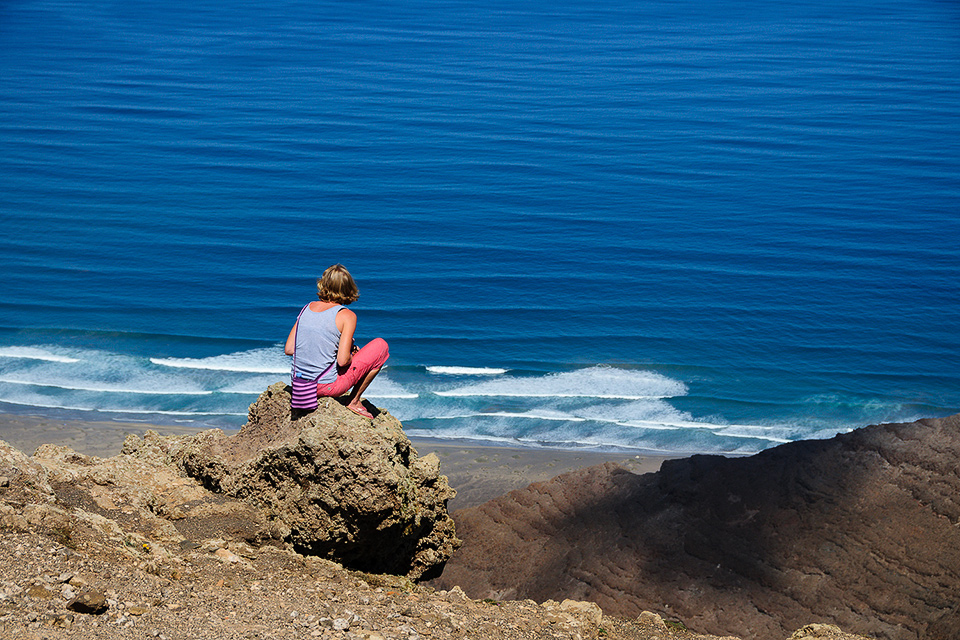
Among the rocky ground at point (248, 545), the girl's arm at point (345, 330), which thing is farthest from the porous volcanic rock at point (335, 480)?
the girl's arm at point (345, 330)

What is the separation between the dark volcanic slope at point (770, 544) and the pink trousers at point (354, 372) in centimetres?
201

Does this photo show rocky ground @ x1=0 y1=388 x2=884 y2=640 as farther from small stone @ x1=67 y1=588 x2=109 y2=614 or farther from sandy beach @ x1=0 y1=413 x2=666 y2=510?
sandy beach @ x1=0 y1=413 x2=666 y2=510

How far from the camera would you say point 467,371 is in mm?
16500

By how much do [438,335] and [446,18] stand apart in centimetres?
4349

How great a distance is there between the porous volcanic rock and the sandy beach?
3629 mm

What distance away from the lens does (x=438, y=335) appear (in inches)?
703

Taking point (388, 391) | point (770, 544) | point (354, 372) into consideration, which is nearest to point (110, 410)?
point (388, 391)

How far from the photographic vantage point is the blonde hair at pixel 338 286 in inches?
248

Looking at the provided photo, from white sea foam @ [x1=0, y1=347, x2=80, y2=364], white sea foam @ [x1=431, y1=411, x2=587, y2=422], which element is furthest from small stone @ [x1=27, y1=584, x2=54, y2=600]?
white sea foam @ [x1=0, y1=347, x2=80, y2=364]

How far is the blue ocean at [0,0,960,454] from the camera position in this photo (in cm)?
1570

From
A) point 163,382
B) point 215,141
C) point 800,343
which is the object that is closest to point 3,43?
point 215,141

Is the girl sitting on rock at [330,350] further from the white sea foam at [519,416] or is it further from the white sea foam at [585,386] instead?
the white sea foam at [585,386]

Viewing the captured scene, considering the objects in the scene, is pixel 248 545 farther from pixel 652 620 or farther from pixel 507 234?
pixel 507 234

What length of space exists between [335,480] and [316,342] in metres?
1.00
